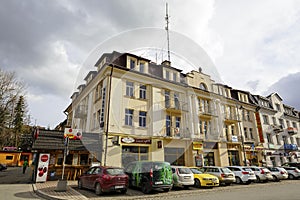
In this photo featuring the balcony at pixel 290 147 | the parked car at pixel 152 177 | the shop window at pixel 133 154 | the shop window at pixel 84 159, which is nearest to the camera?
the parked car at pixel 152 177

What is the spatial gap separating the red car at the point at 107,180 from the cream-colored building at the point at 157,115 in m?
4.82

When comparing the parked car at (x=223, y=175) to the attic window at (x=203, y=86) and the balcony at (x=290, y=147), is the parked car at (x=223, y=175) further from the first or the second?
the balcony at (x=290, y=147)

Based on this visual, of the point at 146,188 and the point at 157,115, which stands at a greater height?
the point at 157,115

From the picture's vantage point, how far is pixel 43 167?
43.1ft

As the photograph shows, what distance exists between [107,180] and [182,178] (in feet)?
15.5

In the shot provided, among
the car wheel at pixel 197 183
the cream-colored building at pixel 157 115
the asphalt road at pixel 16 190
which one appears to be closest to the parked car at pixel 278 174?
the cream-colored building at pixel 157 115

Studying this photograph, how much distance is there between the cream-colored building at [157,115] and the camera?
16.4 meters

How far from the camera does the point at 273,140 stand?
97.6 feet

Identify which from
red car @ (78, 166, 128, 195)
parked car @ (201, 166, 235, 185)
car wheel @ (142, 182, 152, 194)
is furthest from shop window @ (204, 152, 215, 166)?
red car @ (78, 166, 128, 195)

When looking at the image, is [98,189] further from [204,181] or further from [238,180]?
[238,180]

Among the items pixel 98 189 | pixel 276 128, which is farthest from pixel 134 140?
pixel 276 128

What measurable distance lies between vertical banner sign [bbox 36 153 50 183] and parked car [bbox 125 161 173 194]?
6.99 m

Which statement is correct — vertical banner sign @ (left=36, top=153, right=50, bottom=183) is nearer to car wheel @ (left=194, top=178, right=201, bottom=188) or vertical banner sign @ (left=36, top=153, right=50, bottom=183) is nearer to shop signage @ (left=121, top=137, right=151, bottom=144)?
shop signage @ (left=121, top=137, right=151, bottom=144)

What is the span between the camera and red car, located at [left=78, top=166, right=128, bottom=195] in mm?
8953
